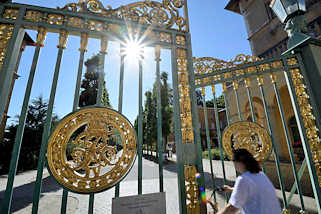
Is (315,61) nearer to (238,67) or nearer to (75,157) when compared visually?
(238,67)

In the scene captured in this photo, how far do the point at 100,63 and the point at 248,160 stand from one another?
7.82 feet

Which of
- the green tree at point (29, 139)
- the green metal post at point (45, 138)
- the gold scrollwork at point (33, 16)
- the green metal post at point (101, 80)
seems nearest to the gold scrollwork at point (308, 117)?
the green metal post at point (101, 80)

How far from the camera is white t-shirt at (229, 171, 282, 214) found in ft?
5.43

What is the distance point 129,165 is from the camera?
6.40 feet

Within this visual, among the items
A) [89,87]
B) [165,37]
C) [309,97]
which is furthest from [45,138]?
[89,87]

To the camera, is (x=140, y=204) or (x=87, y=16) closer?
(x=140, y=204)

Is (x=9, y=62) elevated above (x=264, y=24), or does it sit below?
below

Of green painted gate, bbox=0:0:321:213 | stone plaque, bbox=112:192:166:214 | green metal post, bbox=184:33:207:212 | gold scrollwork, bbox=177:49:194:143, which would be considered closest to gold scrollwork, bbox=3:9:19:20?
green painted gate, bbox=0:0:321:213

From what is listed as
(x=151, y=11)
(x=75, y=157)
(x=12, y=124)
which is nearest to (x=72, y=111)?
(x=75, y=157)

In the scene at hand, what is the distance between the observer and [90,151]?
6.05 ft

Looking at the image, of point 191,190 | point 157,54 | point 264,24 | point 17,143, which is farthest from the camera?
point 264,24

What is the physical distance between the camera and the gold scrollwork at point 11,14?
2104 mm

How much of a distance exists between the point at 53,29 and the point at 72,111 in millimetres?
1268

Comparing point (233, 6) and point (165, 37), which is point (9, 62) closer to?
point (165, 37)
